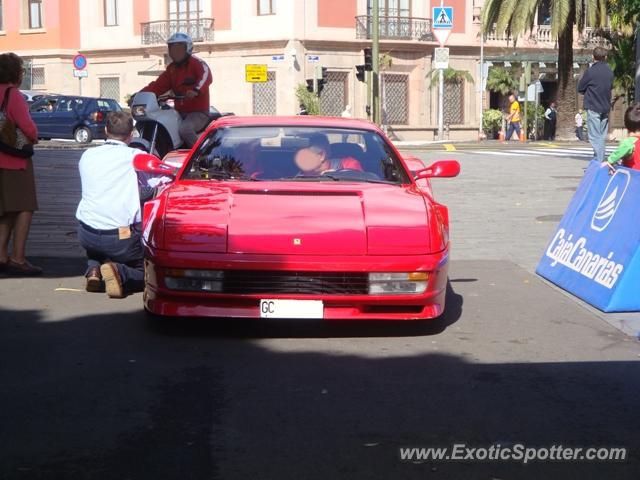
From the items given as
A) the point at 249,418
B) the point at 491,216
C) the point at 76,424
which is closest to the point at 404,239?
the point at 249,418

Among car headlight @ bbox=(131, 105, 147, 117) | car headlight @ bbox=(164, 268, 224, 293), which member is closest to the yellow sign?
car headlight @ bbox=(131, 105, 147, 117)

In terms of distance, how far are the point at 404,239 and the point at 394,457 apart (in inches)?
100

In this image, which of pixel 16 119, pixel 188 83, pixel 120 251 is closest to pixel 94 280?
pixel 120 251

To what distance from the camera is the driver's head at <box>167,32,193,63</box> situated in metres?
12.2

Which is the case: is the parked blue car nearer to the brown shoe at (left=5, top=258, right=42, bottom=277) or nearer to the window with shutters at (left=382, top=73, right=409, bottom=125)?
the window with shutters at (left=382, top=73, right=409, bottom=125)

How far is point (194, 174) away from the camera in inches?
325

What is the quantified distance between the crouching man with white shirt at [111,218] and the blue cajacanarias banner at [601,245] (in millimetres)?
3318

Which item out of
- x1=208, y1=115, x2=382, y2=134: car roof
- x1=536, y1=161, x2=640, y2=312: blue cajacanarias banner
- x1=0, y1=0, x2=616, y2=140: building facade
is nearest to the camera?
x1=536, y1=161, x2=640, y2=312: blue cajacanarias banner

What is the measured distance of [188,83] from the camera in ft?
40.0

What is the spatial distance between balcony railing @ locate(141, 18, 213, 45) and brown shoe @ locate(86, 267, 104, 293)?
44.5m

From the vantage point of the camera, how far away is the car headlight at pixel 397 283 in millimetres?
6984

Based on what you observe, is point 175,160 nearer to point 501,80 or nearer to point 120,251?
point 120,251

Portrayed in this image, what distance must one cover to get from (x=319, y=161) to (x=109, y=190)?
1.61 m

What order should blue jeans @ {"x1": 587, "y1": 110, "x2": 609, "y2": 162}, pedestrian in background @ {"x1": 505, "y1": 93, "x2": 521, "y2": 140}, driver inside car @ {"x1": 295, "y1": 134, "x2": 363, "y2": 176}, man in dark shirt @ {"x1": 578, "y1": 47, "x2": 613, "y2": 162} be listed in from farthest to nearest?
pedestrian in background @ {"x1": 505, "y1": 93, "x2": 521, "y2": 140}
man in dark shirt @ {"x1": 578, "y1": 47, "x2": 613, "y2": 162}
blue jeans @ {"x1": 587, "y1": 110, "x2": 609, "y2": 162}
driver inside car @ {"x1": 295, "y1": 134, "x2": 363, "y2": 176}
